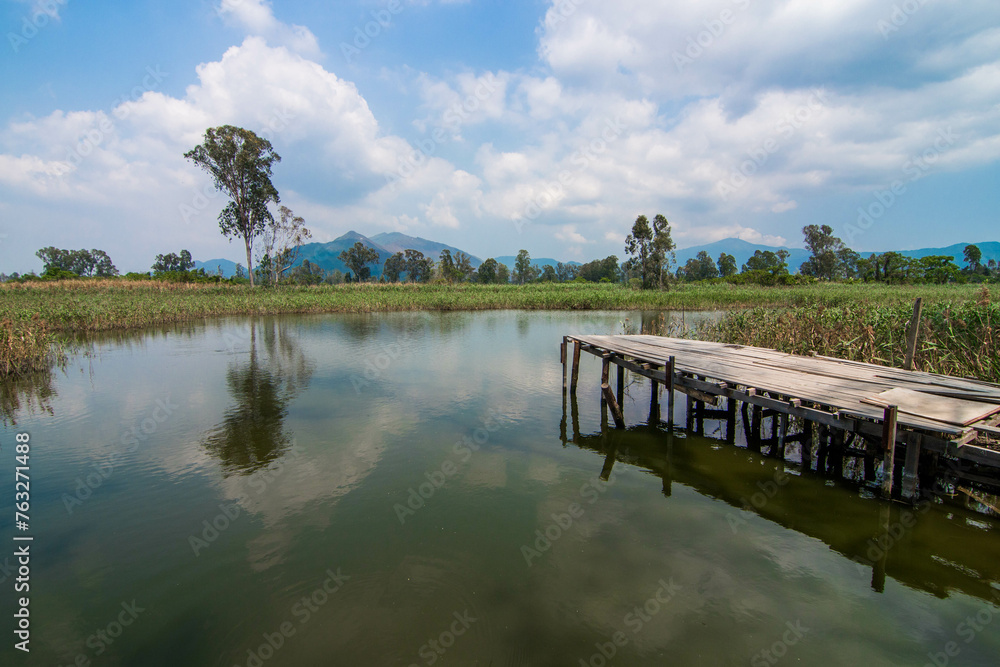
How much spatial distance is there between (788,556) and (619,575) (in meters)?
1.88

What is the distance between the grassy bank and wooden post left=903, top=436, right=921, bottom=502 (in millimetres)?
3971

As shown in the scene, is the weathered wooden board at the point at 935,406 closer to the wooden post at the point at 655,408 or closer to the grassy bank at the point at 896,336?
the grassy bank at the point at 896,336

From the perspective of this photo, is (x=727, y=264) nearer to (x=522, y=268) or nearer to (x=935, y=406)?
(x=522, y=268)

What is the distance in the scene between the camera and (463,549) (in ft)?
16.2

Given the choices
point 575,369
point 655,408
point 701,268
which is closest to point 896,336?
point 655,408

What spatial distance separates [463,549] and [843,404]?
16.2 feet

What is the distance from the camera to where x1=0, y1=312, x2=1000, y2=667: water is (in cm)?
371

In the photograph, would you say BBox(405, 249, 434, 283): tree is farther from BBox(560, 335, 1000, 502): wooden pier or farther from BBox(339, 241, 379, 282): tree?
BBox(560, 335, 1000, 502): wooden pier

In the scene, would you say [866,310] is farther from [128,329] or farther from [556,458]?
[128,329]

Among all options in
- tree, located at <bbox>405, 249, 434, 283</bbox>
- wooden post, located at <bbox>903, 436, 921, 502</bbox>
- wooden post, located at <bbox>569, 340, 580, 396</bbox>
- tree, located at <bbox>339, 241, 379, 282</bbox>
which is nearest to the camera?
wooden post, located at <bbox>903, 436, 921, 502</bbox>

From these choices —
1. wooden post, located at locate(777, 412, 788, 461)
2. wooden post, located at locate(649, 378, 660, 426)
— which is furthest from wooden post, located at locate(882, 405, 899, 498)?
wooden post, located at locate(649, 378, 660, 426)

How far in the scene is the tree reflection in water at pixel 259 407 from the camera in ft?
24.3

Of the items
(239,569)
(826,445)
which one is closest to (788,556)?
(826,445)

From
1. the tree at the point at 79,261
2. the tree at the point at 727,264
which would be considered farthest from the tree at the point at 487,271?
the tree at the point at 79,261
